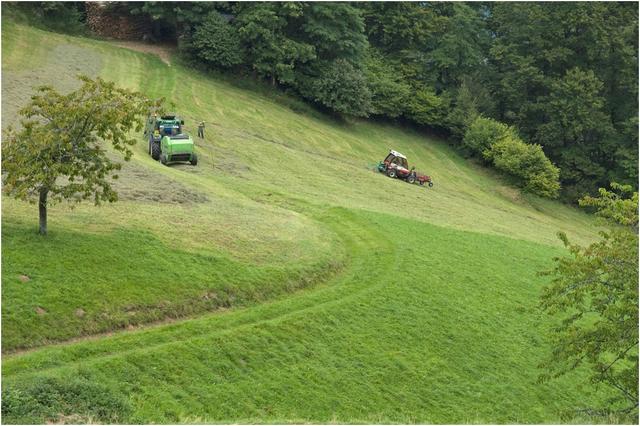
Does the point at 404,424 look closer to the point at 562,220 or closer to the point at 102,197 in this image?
the point at 102,197

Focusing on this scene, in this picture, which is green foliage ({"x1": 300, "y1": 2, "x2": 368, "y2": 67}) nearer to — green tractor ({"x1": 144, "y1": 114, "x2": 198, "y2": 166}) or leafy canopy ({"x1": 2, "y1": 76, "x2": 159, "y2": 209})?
green tractor ({"x1": 144, "y1": 114, "x2": 198, "y2": 166})

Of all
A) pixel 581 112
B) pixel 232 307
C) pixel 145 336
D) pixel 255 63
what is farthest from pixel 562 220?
pixel 145 336

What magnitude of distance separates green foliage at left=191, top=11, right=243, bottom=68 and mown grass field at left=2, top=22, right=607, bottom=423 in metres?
32.6

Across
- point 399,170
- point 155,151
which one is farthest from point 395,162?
point 155,151

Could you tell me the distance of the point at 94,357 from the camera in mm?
24359

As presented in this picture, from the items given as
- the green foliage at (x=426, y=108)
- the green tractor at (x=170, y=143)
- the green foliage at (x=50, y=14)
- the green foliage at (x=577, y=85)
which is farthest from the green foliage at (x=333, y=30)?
the green tractor at (x=170, y=143)

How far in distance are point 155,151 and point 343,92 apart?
124ft

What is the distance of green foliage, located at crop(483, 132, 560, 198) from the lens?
252 feet

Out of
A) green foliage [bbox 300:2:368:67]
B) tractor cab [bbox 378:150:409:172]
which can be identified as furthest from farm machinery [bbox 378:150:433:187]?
green foliage [bbox 300:2:368:67]

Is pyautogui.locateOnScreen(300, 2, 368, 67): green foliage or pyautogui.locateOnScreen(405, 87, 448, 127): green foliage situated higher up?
pyautogui.locateOnScreen(300, 2, 368, 67): green foliage

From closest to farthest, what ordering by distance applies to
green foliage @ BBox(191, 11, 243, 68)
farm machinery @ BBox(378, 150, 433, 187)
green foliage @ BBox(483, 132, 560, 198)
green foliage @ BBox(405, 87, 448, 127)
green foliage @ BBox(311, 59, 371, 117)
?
farm machinery @ BBox(378, 150, 433, 187) → green foliage @ BBox(483, 132, 560, 198) → green foliage @ BBox(191, 11, 243, 68) → green foliage @ BBox(311, 59, 371, 117) → green foliage @ BBox(405, 87, 448, 127)

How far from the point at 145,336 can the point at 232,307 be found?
4.99 m

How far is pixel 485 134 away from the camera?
8681 cm

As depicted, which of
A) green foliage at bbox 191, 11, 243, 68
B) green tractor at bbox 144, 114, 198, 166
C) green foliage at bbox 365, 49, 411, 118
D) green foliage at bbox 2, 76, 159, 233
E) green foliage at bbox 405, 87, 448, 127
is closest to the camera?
green foliage at bbox 2, 76, 159, 233
